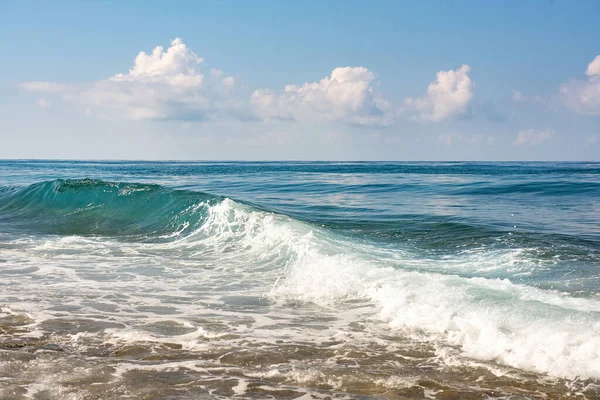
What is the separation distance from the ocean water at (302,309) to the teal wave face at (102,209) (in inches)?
22.7

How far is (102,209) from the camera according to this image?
23.7 metres

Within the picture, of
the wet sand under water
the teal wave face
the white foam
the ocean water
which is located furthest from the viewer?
the teal wave face

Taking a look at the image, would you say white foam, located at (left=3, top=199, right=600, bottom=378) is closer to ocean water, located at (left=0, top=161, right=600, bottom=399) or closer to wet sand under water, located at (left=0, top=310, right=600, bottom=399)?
ocean water, located at (left=0, top=161, right=600, bottom=399)

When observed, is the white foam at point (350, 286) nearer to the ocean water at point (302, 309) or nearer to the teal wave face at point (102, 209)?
the ocean water at point (302, 309)

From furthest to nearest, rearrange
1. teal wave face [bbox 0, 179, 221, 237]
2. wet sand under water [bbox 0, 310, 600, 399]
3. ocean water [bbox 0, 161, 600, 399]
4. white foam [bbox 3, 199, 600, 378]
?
1. teal wave face [bbox 0, 179, 221, 237]
2. white foam [bbox 3, 199, 600, 378]
3. ocean water [bbox 0, 161, 600, 399]
4. wet sand under water [bbox 0, 310, 600, 399]

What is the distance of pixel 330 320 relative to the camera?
26.8 ft

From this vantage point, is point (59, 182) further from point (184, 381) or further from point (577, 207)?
point (184, 381)

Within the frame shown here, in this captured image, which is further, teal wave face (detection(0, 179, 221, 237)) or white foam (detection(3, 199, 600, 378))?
teal wave face (detection(0, 179, 221, 237))

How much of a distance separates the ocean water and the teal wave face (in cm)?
58

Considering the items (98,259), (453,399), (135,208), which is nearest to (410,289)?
(453,399)

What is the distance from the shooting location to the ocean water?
18.6 feet

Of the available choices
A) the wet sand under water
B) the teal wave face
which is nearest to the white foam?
the wet sand under water

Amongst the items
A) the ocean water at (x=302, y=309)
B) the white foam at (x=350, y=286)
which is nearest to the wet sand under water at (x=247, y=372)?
the ocean water at (x=302, y=309)

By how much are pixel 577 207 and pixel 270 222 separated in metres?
13.5
